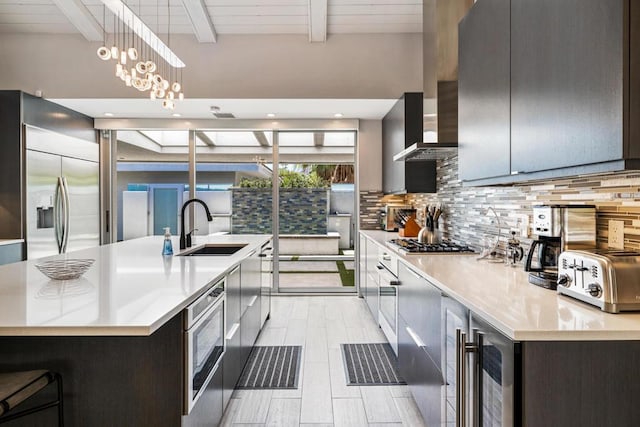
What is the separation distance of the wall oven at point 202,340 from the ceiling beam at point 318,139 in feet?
12.5

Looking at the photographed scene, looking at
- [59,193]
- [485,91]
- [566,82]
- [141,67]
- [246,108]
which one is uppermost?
[246,108]

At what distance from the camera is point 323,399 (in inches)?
109

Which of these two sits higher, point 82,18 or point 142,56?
point 82,18

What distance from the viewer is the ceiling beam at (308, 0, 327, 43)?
4.02m

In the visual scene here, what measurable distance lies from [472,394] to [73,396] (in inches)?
58.6

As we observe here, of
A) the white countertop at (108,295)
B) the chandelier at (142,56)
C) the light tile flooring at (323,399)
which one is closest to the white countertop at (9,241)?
the white countertop at (108,295)

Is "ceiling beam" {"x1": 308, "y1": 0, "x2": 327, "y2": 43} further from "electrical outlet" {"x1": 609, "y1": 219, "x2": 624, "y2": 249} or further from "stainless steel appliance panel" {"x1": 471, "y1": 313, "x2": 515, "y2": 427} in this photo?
"stainless steel appliance panel" {"x1": 471, "y1": 313, "x2": 515, "y2": 427}

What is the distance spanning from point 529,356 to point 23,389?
1602 millimetres

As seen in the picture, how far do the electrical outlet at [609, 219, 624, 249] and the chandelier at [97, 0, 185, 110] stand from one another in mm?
2615

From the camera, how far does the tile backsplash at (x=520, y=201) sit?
1690 millimetres

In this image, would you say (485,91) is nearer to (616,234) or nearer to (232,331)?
(616,234)

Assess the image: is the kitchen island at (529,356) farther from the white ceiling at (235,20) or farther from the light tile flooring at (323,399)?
the white ceiling at (235,20)

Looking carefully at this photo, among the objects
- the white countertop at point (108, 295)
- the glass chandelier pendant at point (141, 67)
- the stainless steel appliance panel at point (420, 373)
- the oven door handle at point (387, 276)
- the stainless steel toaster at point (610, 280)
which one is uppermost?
the glass chandelier pendant at point (141, 67)

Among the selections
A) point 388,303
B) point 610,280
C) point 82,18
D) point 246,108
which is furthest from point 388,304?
point 82,18
